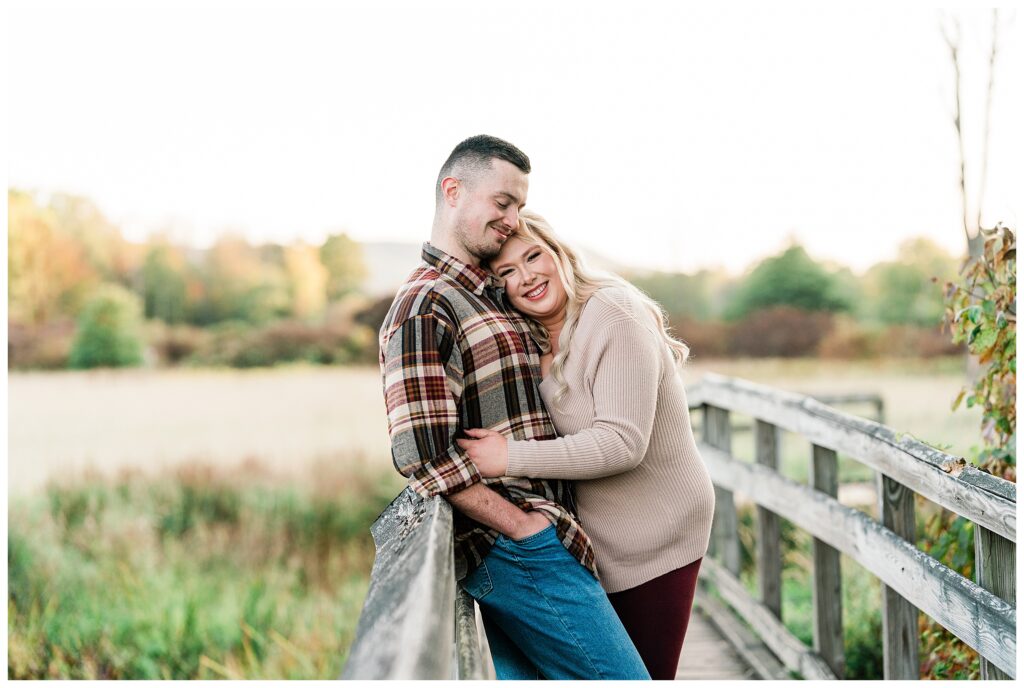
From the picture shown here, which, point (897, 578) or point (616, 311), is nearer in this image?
point (616, 311)

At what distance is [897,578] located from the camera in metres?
2.55

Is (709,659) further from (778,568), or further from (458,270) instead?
(458,270)

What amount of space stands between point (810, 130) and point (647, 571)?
12.9 m

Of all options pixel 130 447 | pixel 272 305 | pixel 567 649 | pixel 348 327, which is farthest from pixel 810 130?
pixel 567 649

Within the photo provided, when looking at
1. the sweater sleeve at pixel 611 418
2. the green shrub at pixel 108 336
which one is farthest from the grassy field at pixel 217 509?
the sweater sleeve at pixel 611 418

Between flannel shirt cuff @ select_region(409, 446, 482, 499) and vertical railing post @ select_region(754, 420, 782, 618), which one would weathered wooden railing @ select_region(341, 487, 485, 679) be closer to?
flannel shirt cuff @ select_region(409, 446, 482, 499)

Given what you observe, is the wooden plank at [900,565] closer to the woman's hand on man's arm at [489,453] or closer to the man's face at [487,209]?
the woman's hand on man's arm at [489,453]

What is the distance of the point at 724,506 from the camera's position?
451 cm

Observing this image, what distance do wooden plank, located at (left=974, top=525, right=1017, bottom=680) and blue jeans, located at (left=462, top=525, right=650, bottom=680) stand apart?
0.79 metres

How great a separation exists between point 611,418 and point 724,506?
2773 millimetres

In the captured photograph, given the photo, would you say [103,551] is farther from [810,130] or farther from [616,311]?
[810,130]

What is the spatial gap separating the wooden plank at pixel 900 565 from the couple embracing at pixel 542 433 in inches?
23.8

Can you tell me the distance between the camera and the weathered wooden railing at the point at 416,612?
41.4 inches

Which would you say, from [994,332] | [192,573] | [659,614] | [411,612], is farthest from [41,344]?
[411,612]
